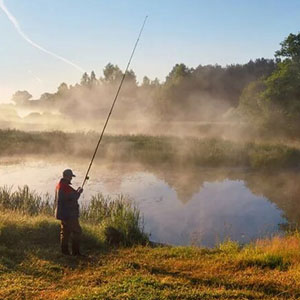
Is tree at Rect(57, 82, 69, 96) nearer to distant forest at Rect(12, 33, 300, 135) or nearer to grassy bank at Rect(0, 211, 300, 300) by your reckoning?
distant forest at Rect(12, 33, 300, 135)

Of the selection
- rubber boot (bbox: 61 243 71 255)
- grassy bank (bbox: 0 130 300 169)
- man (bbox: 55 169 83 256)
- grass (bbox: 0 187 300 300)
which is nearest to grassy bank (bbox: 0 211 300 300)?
grass (bbox: 0 187 300 300)

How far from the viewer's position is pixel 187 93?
249 feet

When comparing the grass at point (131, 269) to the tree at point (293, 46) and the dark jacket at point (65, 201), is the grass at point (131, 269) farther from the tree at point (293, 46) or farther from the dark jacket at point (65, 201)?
the tree at point (293, 46)

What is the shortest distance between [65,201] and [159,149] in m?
27.4

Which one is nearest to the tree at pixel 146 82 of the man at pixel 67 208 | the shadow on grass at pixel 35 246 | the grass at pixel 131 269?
the grass at pixel 131 269

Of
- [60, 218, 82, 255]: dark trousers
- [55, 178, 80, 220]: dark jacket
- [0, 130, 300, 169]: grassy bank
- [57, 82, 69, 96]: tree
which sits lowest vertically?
[60, 218, 82, 255]: dark trousers

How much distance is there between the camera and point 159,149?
36.2 m

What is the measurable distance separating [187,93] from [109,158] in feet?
153

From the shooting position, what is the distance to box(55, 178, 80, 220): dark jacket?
8.88 meters

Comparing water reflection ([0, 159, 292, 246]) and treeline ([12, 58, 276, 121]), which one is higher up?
treeline ([12, 58, 276, 121])

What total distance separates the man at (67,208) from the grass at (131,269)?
367 mm

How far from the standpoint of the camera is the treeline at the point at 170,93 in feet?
245

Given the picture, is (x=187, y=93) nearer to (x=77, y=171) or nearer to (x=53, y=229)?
(x=77, y=171)

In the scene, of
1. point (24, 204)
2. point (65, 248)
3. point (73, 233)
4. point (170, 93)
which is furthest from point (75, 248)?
point (170, 93)
